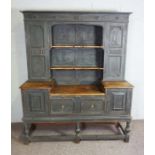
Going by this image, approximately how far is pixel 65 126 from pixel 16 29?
1.89 metres

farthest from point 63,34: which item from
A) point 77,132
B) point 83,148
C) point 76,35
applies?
point 83,148

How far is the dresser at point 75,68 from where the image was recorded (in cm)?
261

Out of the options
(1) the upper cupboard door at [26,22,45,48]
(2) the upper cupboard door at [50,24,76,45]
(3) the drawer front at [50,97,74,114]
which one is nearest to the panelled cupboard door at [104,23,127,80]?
(2) the upper cupboard door at [50,24,76,45]

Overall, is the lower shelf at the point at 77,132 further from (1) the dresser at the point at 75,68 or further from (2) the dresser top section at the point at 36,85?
(2) the dresser top section at the point at 36,85

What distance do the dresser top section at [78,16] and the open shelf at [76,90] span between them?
42.1 inches

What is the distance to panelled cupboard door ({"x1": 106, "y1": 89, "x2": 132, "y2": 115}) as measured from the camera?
2.61m

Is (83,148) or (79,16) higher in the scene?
(79,16)

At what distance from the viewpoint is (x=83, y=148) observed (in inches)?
103

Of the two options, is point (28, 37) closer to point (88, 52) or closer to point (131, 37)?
point (88, 52)

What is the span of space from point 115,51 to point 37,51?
121 centimetres

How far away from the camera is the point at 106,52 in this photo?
9.06ft

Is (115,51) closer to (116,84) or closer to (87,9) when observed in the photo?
(116,84)

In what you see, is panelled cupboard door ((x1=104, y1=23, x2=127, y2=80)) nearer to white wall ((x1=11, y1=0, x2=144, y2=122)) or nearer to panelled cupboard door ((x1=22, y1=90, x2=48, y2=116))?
white wall ((x1=11, y1=0, x2=144, y2=122))
